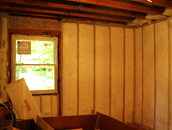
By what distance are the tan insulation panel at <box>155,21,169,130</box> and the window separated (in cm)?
252

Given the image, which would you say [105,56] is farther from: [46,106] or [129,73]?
[46,106]

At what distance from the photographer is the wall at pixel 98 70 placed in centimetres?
377

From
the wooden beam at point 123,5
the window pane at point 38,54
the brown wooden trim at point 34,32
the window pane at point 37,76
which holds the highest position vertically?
the wooden beam at point 123,5

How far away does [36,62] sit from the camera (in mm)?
3541

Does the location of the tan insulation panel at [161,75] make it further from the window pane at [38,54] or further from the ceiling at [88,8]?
the window pane at [38,54]

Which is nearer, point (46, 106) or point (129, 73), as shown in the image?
point (46, 106)

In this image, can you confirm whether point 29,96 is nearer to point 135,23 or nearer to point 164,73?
point 164,73

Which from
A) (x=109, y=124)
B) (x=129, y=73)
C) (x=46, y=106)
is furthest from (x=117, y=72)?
(x=109, y=124)

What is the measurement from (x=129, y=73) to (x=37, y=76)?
8.39 feet

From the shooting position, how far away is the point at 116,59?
13.9 feet

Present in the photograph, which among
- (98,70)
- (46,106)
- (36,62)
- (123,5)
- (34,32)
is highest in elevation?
(123,5)

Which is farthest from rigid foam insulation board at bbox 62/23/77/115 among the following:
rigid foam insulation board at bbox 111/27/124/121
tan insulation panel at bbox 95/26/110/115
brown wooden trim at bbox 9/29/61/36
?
rigid foam insulation board at bbox 111/27/124/121

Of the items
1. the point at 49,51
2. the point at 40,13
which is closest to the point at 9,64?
the point at 49,51

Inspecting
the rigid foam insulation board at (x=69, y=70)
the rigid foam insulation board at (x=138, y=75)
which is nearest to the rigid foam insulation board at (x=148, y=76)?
the rigid foam insulation board at (x=138, y=75)
